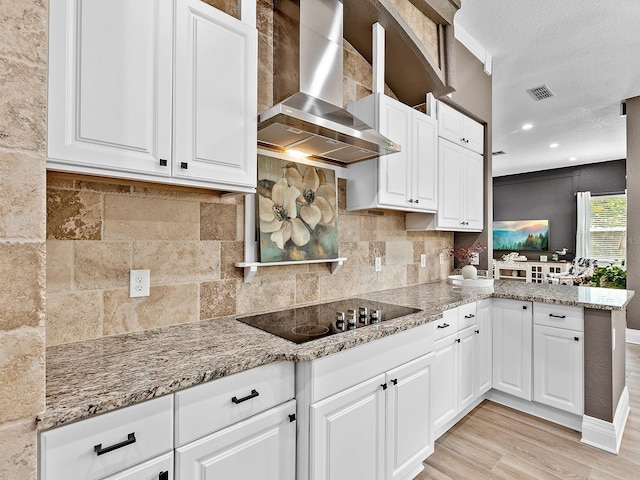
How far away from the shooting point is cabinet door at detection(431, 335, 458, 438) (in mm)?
2211

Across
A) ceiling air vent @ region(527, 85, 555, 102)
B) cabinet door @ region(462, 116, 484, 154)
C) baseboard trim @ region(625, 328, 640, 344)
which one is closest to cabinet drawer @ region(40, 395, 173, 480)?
cabinet door @ region(462, 116, 484, 154)

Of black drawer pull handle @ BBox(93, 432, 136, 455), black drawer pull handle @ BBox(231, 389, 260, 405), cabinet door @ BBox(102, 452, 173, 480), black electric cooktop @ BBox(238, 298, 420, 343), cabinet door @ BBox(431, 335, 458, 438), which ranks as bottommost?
cabinet door @ BBox(431, 335, 458, 438)

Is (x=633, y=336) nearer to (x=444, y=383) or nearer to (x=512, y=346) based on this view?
(x=512, y=346)

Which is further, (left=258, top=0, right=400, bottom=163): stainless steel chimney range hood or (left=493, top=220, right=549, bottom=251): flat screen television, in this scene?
(left=493, top=220, right=549, bottom=251): flat screen television

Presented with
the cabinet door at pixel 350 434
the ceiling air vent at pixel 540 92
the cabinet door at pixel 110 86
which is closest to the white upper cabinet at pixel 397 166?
the cabinet door at pixel 350 434

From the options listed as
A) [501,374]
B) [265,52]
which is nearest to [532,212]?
[501,374]

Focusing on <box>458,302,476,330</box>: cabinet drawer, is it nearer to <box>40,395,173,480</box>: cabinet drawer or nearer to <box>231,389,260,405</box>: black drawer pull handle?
<box>231,389,260,405</box>: black drawer pull handle

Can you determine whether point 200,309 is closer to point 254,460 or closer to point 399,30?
point 254,460

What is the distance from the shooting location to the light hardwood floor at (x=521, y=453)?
2.02 metres

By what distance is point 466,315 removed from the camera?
2488mm

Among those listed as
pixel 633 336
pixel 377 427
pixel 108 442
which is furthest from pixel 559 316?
pixel 633 336

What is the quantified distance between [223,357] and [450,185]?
8.02 ft

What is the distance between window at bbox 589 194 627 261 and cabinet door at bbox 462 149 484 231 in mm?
5650

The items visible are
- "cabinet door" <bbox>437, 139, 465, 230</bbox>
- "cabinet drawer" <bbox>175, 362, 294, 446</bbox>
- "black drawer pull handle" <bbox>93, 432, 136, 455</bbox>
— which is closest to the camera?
"black drawer pull handle" <bbox>93, 432, 136, 455</bbox>
